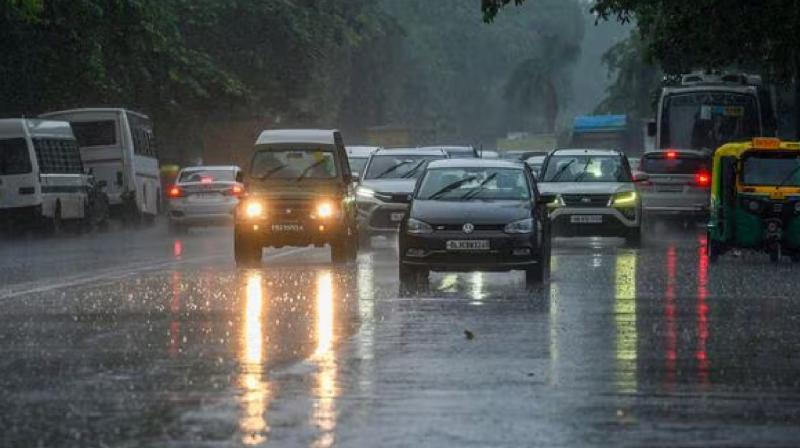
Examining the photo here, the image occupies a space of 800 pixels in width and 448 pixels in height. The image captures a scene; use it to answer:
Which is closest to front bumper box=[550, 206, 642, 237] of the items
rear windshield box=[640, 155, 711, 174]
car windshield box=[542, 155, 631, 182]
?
car windshield box=[542, 155, 631, 182]

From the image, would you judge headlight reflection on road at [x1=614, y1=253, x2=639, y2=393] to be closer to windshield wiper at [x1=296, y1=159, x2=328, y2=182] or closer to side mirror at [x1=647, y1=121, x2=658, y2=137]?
windshield wiper at [x1=296, y1=159, x2=328, y2=182]

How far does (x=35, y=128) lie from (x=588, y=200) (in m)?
15.7

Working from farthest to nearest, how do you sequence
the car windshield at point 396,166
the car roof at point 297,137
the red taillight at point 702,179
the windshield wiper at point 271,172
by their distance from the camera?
the red taillight at point 702,179 < the car windshield at point 396,166 < the car roof at point 297,137 < the windshield wiper at point 271,172

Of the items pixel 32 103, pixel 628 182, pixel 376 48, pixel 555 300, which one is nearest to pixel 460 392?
pixel 555 300

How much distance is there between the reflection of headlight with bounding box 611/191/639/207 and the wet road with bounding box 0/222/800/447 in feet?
30.7

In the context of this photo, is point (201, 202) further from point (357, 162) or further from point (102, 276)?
point (102, 276)

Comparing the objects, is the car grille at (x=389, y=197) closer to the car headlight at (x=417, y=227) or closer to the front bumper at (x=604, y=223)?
the front bumper at (x=604, y=223)

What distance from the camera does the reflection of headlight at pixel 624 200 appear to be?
3631 centimetres

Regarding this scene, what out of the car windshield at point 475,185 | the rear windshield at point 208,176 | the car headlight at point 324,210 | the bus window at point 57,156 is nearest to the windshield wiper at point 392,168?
the car headlight at point 324,210

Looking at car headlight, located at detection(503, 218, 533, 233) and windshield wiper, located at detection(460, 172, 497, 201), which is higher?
windshield wiper, located at detection(460, 172, 497, 201)

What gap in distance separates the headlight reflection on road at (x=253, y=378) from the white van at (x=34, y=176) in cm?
2451

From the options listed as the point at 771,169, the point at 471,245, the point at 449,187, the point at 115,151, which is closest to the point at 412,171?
the point at 771,169

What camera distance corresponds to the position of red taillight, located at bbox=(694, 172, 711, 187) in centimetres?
4284

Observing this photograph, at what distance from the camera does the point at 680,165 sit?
4319 centimetres
